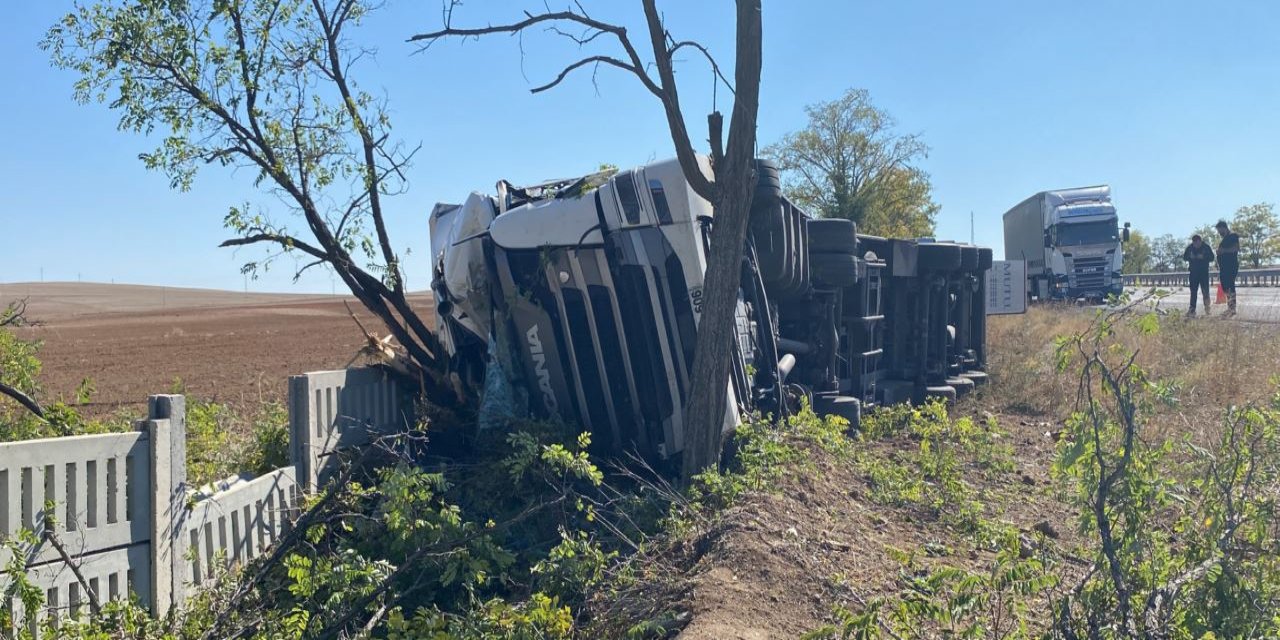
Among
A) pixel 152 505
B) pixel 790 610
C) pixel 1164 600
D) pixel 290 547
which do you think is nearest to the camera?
pixel 1164 600

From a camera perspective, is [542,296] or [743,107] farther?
[542,296]

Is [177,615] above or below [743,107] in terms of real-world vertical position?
below

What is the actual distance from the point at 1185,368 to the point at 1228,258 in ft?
26.6

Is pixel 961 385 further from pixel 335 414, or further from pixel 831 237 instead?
pixel 335 414

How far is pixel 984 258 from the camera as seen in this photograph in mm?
12445

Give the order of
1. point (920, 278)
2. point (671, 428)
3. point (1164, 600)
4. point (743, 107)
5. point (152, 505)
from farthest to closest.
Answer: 1. point (920, 278)
2. point (671, 428)
3. point (743, 107)
4. point (152, 505)
5. point (1164, 600)

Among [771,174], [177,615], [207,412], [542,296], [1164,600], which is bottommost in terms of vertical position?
[177,615]

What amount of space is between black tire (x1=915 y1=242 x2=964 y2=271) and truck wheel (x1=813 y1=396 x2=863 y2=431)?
3046 millimetres

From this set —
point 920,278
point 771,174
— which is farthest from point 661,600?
point 920,278

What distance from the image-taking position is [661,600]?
432 cm

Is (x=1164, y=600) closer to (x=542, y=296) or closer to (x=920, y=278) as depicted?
(x=542, y=296)

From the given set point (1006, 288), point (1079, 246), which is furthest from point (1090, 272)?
point (1006, 288)

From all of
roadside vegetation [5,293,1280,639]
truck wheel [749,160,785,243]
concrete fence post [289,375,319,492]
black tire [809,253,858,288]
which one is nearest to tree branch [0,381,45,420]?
roadside vegetation [5,293,1280,639]

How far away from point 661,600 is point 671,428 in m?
2.38
